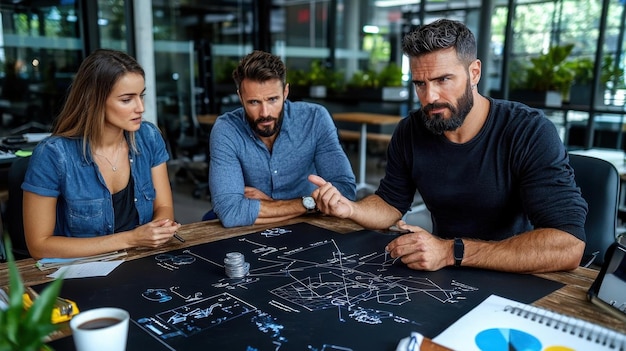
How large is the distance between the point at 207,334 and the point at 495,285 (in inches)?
30.1

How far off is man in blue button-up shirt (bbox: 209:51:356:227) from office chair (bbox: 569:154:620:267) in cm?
97

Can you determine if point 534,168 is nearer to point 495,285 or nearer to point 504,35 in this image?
point 495,285

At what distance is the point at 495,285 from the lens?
136 centimetres

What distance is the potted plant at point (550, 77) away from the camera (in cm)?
529

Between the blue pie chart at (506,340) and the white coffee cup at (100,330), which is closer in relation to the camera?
the white coffee cup at (100,330)

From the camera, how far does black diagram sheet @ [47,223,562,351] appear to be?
1.08m

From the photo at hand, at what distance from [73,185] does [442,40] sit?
142cm

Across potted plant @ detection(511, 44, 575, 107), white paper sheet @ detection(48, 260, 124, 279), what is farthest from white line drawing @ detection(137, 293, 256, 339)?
potted plant @ detection(511, 44, 575, 107)

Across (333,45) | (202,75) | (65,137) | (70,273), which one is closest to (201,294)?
(70,273)

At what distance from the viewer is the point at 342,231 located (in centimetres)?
189

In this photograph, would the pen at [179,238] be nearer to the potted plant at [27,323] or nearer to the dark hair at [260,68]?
the dark hair at [260,68]

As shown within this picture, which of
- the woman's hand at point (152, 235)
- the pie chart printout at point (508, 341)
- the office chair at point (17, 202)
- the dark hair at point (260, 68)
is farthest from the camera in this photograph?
the dark hair at point (260, 68)

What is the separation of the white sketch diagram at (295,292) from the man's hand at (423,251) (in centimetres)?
6

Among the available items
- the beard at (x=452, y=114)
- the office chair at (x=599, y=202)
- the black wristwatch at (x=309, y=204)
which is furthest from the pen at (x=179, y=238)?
the office chair at (x=599, y=202)
